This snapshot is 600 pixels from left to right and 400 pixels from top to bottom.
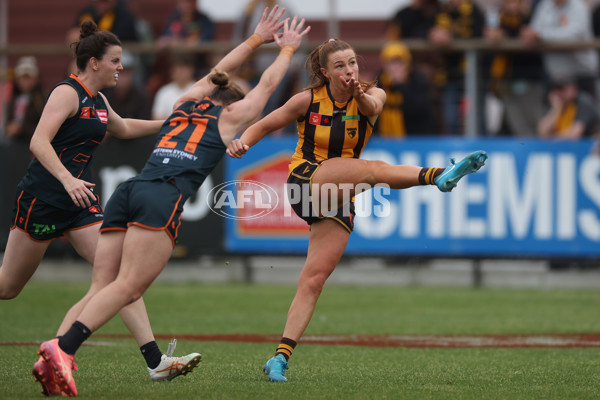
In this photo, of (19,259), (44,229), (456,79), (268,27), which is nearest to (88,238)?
(44,229)

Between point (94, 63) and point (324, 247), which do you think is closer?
point (94, 63)

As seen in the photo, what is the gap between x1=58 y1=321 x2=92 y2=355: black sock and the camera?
5930 mm

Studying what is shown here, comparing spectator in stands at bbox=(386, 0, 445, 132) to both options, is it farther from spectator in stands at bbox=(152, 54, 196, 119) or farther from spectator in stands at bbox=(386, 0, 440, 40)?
spectator in stands at bbox=(152, 54, 196, 119)

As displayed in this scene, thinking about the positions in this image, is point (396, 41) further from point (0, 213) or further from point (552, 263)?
point (0, 213)

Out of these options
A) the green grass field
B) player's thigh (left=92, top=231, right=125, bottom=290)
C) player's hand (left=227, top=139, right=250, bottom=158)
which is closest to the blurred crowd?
the green grass field

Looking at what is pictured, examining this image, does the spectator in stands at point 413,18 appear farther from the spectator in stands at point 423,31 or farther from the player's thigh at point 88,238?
the player's thigh at point 88,238

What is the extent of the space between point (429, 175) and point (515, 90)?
8.49 m

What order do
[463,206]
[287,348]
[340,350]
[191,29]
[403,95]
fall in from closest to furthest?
[287,348]
[340,350]
[463,206]
[403,95]
[191,29]

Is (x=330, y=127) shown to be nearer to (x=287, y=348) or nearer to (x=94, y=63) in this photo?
(x=287, y=348)

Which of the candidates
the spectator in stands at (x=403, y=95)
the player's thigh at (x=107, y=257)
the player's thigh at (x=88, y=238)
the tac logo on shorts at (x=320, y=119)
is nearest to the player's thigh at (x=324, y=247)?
the tac logo on shorts at (x=320, y=119)

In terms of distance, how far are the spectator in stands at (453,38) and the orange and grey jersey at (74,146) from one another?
8767 mm

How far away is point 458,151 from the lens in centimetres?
1441

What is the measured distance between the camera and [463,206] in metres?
14.4

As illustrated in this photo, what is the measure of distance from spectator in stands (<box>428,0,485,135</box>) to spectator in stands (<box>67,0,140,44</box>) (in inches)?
192
